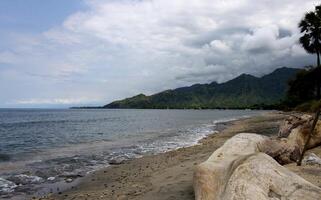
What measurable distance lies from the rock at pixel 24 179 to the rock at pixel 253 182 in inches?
382

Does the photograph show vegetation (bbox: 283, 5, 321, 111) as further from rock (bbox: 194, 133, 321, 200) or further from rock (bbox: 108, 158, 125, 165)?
rock (bbox: 194, 133, 321, 200)

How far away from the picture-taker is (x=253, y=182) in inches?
253

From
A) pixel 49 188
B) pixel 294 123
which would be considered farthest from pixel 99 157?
pixel 294 123

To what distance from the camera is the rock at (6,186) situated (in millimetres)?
14046

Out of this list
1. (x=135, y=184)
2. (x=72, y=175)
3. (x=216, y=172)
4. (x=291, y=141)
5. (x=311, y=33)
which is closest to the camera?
(x=216, y=172)

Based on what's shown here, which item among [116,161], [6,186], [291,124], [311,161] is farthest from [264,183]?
[116,161]

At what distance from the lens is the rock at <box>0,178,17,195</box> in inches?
553

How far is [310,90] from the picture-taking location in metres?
80.8

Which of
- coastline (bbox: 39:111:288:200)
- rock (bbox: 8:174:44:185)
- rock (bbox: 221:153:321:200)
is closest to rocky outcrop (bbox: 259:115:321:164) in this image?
coastline (bbox: 39:111:288:200)

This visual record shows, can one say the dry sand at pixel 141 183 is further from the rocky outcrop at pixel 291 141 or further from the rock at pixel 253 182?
the rock at pixel 253 182

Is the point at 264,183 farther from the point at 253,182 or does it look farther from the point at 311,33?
the point at 311,33

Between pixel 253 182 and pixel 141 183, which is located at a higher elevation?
pixel 253 182

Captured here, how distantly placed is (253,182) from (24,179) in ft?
40.9

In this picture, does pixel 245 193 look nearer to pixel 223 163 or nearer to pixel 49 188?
pixel 223 163
